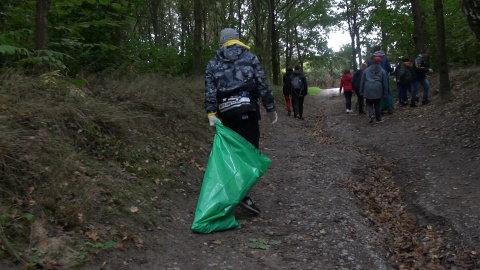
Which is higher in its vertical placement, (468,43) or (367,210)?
(468,43)

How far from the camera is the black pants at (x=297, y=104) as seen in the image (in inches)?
600

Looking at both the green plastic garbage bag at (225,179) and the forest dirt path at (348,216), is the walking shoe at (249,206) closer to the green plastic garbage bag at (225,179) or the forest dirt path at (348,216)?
the forest dirt path at (348,216)

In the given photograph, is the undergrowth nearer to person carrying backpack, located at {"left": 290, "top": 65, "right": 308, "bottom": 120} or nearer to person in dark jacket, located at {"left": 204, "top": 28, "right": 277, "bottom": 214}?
person in dark jacket, located at {"left": 204, "top": 28, "right": 277, "bottom": 214}

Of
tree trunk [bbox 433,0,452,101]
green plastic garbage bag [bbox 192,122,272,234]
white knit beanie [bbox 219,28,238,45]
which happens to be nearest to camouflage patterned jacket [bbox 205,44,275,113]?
white knit beanie [bbox 219,28,238,45]

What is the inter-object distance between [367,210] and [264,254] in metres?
2.05

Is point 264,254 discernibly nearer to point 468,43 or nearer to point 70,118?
point 70,118

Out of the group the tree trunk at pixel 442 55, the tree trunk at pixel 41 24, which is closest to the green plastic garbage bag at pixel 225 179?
the tree trunk at pixel 41 24

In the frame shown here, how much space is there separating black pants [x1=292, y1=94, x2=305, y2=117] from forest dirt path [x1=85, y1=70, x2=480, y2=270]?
5934 mm

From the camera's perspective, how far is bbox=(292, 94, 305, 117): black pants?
1524 centimetres

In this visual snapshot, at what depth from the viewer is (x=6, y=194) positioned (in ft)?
12.4

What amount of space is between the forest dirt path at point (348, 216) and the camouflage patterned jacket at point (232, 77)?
135 cm

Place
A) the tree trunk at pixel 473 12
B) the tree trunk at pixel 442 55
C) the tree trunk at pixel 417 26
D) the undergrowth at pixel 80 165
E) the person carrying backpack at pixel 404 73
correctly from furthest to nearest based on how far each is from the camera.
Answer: the tree trunk at pixel 417 26 → the person carrying backpack at pixel 404 73 → the tree trunk at pixel 442 55 → the tree trunk at pixel 473 12 → the undergrowth at pixel 80 165

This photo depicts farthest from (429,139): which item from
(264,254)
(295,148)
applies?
(264,254)

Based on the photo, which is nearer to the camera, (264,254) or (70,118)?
(264,254)
